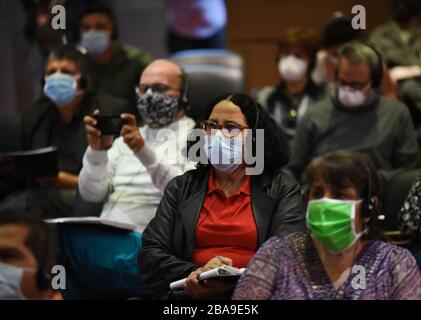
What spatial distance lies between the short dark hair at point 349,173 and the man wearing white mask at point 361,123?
1108 mm

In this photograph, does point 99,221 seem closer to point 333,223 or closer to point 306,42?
point 333,223

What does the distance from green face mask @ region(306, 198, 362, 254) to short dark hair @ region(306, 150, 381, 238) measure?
0.05 metres

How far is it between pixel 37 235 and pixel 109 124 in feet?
3.31

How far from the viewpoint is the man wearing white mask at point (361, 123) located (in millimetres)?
3881

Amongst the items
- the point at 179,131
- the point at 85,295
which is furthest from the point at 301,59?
the point at 85,295

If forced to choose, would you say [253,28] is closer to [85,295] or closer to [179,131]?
[179,131]

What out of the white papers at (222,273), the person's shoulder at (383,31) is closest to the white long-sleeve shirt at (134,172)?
the white papers at (222,273)

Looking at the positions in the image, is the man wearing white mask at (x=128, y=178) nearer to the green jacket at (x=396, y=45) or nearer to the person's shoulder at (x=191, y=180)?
the person's shoulder at (x=191, y=180)

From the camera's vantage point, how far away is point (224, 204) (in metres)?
3.04

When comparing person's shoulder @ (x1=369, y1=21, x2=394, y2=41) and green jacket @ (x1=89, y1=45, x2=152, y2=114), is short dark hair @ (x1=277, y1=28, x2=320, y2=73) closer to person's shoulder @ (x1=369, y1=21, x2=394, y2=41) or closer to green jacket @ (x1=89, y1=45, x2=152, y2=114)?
person's shoulder @ (x1=369, y1=21, x2=394, y2=41)

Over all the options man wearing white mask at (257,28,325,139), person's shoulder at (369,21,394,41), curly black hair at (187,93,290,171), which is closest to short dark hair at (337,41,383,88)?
man wearing white mask at (257,28,325,139)

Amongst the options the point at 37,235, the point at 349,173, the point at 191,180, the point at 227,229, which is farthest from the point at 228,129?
the point at 37,235

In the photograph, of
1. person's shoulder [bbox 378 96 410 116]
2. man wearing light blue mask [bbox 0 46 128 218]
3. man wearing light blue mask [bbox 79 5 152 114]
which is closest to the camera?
man wearing light blue mask [bbox 0 46 128 218]

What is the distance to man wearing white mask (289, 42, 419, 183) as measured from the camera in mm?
3881
